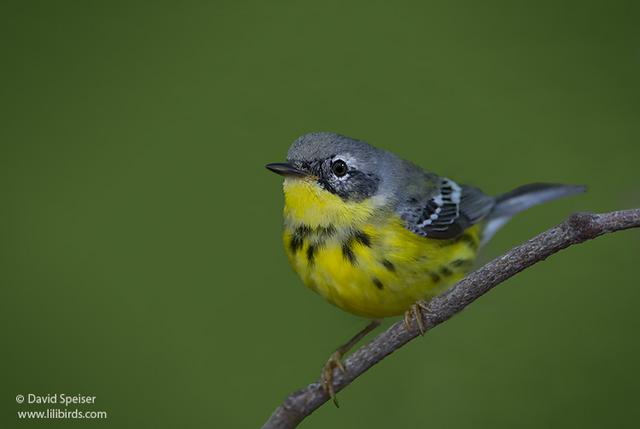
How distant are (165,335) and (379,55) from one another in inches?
75.7

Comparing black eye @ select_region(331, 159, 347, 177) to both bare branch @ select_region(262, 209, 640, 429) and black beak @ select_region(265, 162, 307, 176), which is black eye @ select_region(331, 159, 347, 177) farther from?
bare branch @ select_region(262, 209, 640, 429)

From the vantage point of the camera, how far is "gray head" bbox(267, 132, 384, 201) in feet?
9.95

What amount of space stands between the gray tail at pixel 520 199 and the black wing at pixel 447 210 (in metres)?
0.07

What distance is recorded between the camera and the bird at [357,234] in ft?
10.0

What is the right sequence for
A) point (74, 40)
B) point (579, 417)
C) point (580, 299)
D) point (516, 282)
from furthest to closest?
point (74, 40) → point (516, 282) → point (580, 299) → point (579, 417)

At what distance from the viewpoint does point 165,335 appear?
152 inches

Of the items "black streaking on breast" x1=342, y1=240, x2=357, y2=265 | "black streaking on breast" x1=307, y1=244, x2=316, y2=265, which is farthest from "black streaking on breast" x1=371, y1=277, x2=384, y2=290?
"black streaking on breast" x1=307, y1=244, x2=316, y2=265

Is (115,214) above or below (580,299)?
above

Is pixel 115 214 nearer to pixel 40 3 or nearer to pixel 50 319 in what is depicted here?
pixel 50 319

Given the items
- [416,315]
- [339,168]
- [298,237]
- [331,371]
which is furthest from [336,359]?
[339,168]

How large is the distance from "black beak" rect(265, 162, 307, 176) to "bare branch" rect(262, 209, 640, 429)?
0.80 m

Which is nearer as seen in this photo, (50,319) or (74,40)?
(50,319)

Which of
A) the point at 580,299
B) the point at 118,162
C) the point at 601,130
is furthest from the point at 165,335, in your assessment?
the point at 601,130

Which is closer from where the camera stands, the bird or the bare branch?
the bare branch
